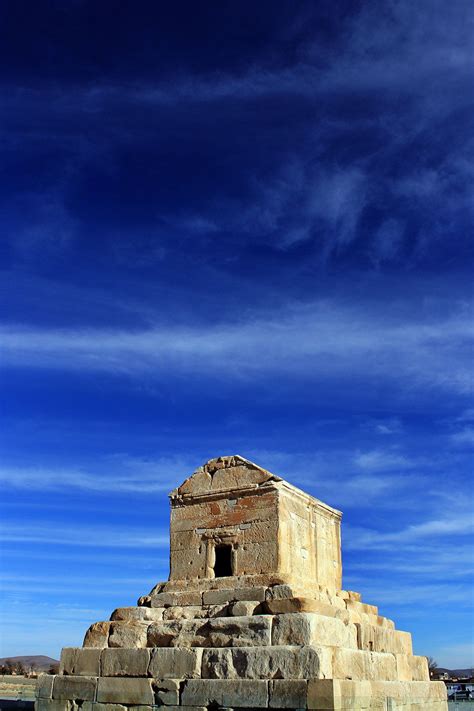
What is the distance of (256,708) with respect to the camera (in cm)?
999

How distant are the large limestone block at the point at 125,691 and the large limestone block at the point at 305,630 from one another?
2.43 metres

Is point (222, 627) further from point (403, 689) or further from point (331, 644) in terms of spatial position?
point (403, 689)

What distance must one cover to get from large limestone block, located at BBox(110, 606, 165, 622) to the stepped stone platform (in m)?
0.03

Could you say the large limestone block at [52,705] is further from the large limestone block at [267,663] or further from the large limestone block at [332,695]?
A: the large limestone block at [332,695]

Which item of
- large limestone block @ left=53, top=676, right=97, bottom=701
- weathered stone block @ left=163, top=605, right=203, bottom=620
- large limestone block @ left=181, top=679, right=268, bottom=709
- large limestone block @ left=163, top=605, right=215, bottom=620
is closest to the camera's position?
large limestone block @ left=181, top=679, right=268, bottom=709

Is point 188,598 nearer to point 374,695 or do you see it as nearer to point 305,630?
point 305,630

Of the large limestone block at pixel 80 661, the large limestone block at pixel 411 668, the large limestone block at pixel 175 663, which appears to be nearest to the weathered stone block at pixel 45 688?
the large limestone block at pixel 80 661

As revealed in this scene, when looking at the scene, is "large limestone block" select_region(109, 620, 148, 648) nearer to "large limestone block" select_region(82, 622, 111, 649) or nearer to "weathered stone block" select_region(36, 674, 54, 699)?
"large limestone block" select_region(82, 622, 111, 649)

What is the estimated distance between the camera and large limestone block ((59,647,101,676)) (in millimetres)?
12117

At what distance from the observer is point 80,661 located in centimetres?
1234

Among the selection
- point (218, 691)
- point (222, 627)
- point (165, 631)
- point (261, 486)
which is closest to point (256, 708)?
point (218, 691)

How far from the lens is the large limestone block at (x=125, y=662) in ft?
38.0

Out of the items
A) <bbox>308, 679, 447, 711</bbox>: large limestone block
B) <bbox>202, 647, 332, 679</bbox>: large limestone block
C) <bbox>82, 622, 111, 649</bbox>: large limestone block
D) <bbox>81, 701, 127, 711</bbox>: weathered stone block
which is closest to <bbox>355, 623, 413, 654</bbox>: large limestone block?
<bbox>308, 679, 447, 711</bbox>: large limestone block

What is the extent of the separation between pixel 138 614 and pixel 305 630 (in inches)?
155
